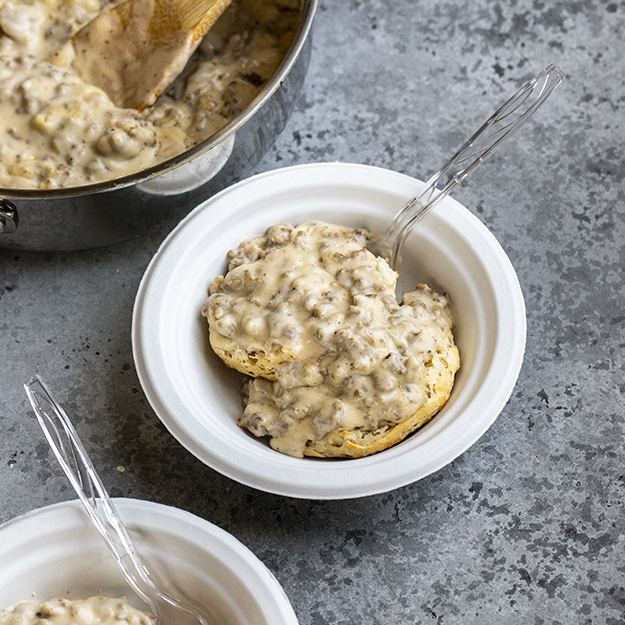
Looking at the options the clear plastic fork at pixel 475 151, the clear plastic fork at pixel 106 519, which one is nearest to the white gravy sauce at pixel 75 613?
the clear plastic fork at pixel 106 519

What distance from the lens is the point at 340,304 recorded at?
1.42 meters

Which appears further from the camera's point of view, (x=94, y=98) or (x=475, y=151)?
(x=94, y=98)

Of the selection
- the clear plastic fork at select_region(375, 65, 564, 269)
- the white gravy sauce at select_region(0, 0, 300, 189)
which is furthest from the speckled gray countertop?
the clear plastic fork at select_region(375, 65, 564, 269)

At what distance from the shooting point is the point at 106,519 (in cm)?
133

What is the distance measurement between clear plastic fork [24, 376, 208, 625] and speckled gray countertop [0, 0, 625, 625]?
0.51 ft

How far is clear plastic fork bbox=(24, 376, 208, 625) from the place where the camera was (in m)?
1.33

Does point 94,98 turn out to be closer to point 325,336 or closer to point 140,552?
point 325,336

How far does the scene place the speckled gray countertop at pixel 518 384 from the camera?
1.43 meters

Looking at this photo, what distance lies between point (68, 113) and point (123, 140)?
0.34 feet

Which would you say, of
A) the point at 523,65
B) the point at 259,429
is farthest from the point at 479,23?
the point at 259,429

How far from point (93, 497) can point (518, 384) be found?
648 mm

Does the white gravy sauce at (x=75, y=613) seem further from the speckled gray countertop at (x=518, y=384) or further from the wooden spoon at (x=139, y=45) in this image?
the wooden spoon at (x=139, y=45)

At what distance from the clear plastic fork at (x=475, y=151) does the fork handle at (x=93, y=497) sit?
1.74 ft

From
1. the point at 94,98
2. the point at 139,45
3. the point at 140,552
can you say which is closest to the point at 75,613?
the point at 140,552
